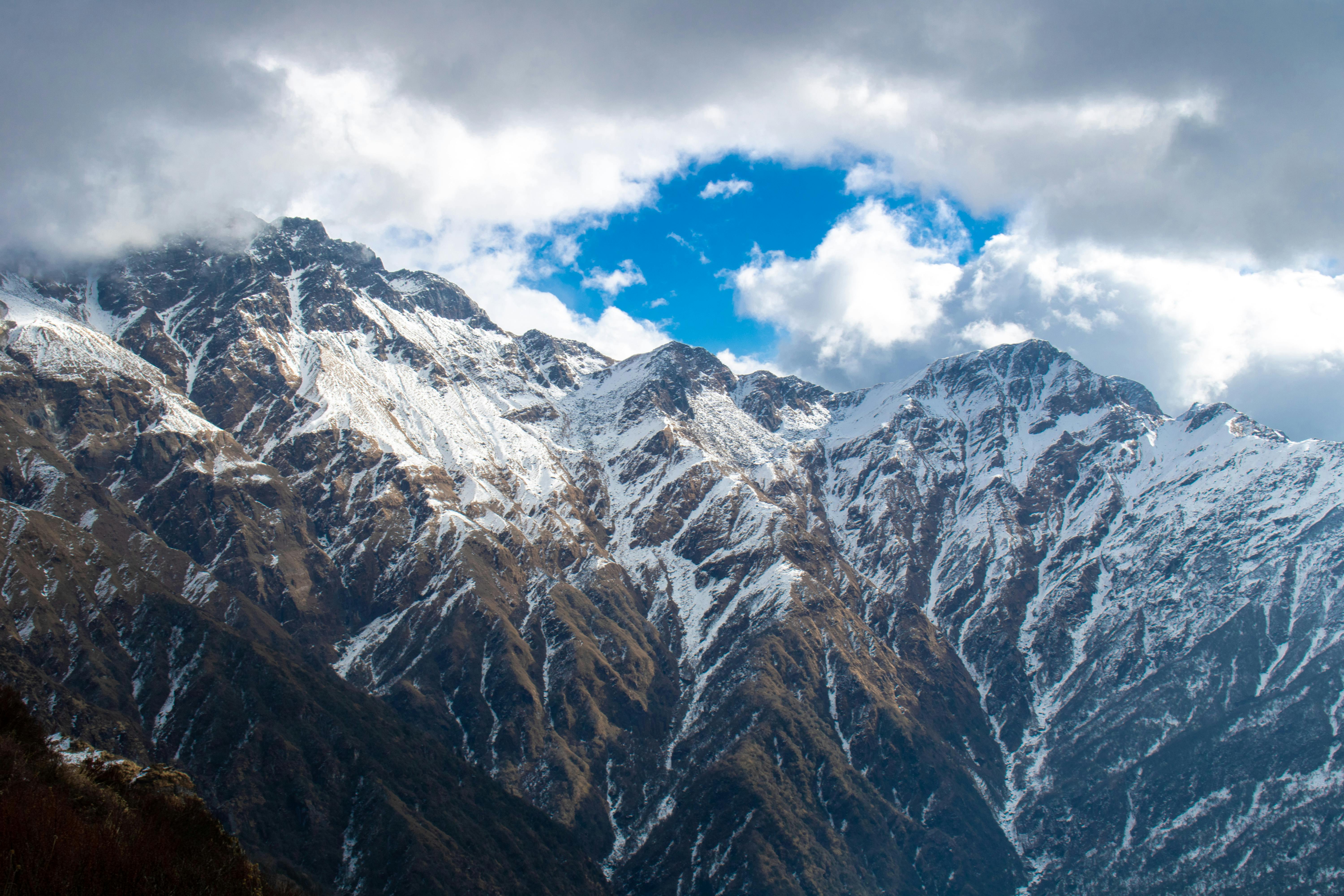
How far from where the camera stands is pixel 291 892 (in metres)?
67.8

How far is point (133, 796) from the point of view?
6312 centimetres

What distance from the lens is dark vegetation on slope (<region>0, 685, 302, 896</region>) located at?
4406 centimetres

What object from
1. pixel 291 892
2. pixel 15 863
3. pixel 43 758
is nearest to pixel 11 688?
pixel 43 758

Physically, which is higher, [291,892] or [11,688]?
[11,688]

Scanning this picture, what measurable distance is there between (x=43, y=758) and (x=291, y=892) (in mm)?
20075

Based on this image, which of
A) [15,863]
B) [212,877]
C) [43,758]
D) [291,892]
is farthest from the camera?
[291,892]

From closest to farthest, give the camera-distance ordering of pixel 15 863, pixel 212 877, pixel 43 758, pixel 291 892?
pixel 15 863 < pixel 212 877 < pixel 43 758 < pixel 291 892

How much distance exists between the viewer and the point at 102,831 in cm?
5056

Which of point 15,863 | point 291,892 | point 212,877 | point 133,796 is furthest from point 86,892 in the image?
point 291,892

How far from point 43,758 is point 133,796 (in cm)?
637

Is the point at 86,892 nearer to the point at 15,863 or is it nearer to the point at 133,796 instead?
the point at 15,863

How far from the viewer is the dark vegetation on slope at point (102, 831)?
145 feet

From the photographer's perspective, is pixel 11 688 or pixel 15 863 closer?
pixel 15 863

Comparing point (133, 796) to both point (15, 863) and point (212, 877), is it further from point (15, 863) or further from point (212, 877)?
point (15, 863)
